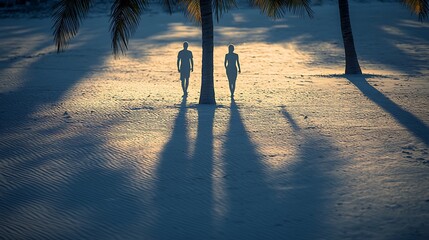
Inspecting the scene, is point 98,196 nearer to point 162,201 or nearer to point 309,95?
point 162,201

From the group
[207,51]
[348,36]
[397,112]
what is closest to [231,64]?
[207,51]

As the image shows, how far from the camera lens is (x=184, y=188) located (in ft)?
20.6

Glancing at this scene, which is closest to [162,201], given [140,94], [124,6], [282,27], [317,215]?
[317,215]

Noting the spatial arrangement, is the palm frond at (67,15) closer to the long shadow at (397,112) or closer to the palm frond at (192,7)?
the palm frond at (192,7)

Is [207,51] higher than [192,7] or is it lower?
lower

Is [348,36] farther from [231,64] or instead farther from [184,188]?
[184,188]

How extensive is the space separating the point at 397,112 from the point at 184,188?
6825mm

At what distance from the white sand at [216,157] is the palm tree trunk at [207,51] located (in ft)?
1.67

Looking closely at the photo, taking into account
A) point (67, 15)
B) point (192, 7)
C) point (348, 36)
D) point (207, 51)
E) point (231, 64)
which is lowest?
point (231, 64)

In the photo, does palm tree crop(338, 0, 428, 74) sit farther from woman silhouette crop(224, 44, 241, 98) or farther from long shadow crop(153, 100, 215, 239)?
long shadow crop(153, 100, 215, 239)

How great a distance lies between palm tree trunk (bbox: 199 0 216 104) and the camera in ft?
37.7

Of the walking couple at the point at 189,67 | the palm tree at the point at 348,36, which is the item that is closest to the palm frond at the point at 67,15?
A: the walking couple at the point at 189,67

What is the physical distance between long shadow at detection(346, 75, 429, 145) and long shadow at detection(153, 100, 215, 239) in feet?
14.3

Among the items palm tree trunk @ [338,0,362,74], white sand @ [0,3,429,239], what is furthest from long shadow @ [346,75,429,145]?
palm tree trunk @ [338,0,362,74]
